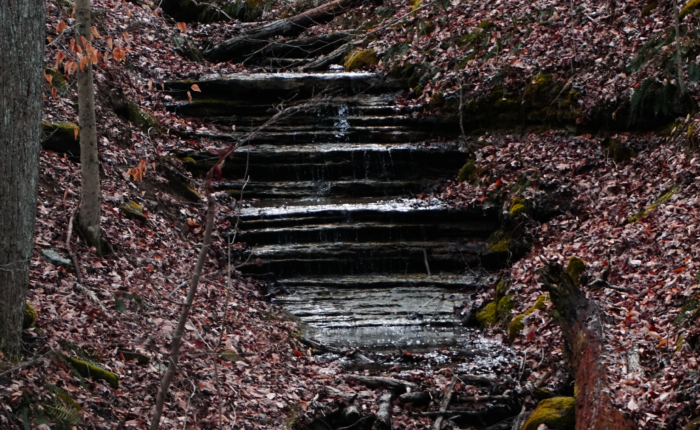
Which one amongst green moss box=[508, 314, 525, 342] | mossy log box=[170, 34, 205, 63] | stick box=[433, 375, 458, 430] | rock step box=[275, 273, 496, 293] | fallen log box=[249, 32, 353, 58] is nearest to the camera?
stick box=[433, 375, 458, 430]

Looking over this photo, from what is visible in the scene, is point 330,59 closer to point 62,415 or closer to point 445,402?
point 445,402

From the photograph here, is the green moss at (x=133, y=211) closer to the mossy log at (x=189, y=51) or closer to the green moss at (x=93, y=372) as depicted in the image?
the green moss at (x=93, y=372)

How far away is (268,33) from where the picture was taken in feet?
52.1

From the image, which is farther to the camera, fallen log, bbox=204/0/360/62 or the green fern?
fallen log, bbox=204/0/360/62

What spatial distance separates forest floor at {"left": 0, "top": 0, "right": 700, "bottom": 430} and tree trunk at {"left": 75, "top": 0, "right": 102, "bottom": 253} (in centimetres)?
20

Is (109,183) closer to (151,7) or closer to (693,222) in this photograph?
(693,222)

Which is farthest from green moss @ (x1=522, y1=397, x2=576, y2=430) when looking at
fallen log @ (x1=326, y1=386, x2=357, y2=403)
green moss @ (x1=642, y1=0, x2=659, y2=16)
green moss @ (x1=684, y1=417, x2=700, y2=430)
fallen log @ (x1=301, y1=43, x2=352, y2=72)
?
fallen log @ (x1=301, y1=43, x2=352, y2=72)

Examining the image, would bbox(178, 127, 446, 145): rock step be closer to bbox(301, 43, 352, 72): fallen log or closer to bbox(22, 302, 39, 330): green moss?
bbox(301, 43, 352, 72): fallen log

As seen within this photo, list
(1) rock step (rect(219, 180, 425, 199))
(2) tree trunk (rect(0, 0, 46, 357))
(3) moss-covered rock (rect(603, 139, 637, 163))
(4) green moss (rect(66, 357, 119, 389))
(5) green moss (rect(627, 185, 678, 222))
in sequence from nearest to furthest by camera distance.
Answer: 1. (2) tree trunk (rect(0, 0, 46, 357))
2. (4) green moss (rect(66, 357, 119, 389))
3. (5) green moss (rect(627, 185, 678, 222))
4. (3) moss-covered rock (rect(603, 139, 637, 163))
5. (1) rock step (rect(219, 180, 425, 199))

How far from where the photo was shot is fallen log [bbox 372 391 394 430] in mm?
5621

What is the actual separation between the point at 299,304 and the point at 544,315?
121 inches

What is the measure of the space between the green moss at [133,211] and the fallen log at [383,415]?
157 inches

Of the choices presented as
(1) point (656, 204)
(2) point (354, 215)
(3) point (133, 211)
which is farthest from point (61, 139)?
(1) point (656, 204)

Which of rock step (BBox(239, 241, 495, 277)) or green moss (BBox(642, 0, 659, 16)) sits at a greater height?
green moss (BBox(642, 0, 659, 16))
